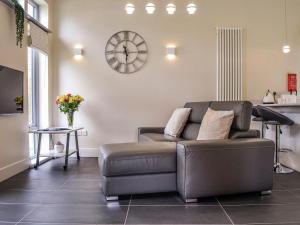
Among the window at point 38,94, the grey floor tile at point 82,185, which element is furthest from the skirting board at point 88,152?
the grey floor tile at point 82,185

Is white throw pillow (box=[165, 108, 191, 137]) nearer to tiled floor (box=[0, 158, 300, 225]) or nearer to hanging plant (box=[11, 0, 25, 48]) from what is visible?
tiled floor (box=[0, 158, 300, 225])

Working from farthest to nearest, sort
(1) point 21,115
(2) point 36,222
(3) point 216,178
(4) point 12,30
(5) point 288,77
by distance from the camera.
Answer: (5) point 288,77 < (1) point 21,115 < (4) point 12,30 < (3) point 216,178 < (2) point 36,222

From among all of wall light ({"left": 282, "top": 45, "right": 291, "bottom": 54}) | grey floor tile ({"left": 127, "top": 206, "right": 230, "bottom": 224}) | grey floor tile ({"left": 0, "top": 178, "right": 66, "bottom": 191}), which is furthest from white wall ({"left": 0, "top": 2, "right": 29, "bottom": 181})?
wall light ({"left": 282, "top": 45, "right": 291, "bottom": 54})

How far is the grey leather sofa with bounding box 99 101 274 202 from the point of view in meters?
2.65

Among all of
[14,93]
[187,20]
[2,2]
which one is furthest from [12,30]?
[187,20]

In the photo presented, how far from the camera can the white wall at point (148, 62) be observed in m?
5.28

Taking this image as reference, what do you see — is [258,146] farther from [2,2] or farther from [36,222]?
[2,2]

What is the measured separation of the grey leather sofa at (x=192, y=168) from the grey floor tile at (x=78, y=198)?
100mm

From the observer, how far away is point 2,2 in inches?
140

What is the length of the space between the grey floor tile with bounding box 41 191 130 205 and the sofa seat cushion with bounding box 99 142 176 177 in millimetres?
257

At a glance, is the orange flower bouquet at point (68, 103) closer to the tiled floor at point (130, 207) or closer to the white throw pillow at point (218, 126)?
the tiled floor at point (130, 207)

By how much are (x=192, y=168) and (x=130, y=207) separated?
65 centimetres

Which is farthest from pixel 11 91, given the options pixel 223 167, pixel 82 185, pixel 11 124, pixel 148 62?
pixel 223 167

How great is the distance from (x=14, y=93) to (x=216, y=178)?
8.82 ft
